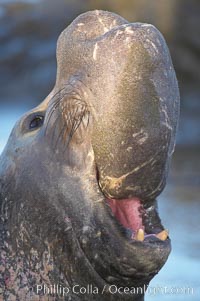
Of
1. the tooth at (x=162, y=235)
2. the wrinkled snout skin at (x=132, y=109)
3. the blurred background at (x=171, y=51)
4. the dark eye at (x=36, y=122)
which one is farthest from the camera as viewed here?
the blurred background at (x=171, y=51)

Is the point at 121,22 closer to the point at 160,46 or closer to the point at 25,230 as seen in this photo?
the point at 160,46

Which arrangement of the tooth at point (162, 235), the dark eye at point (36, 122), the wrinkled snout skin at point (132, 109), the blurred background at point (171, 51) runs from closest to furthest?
the wrinkled snout skin at point (132, 109) < the tooth at point (162, 235) < the dark eye at point (36, 122) < the blurred background at point (171, 51)

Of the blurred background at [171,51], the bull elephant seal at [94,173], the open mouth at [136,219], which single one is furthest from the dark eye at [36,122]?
the blurred background at [171,51]

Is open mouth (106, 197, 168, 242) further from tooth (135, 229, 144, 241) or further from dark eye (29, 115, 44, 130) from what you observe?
dark eye (29, 115, 44, 130)

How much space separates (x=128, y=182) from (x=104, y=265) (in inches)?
12.9

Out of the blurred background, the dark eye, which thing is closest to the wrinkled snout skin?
the dark eye

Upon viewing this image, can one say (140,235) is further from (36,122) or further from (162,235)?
(36,122)

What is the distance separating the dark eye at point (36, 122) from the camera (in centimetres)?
434

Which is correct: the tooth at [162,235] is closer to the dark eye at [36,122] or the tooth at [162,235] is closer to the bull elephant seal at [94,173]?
the bull elephant seal at [94,173]

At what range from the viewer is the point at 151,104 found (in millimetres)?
3834

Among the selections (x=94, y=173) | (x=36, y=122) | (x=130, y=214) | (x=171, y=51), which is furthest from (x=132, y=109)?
(x=171, y=51)

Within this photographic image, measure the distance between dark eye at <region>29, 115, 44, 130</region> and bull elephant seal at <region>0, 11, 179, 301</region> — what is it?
7 centimetres

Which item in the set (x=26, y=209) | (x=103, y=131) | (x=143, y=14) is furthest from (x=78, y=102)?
(x=143, y=14)

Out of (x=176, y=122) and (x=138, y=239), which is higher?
(x=176, y=122)
